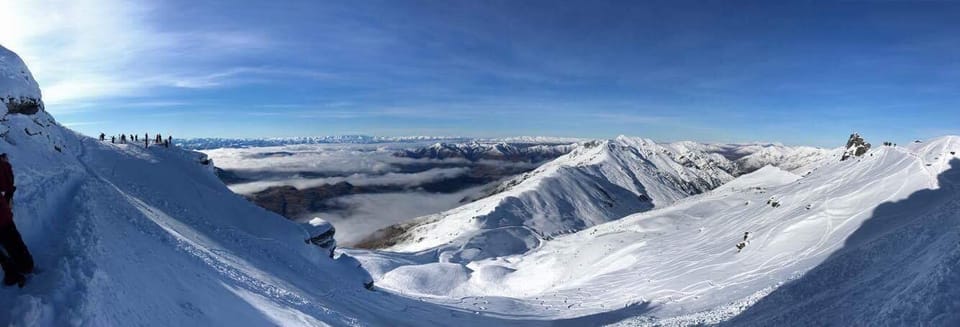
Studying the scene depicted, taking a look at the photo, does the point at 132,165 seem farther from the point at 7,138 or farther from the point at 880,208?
the point at 880,208

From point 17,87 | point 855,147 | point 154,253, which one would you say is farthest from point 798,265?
point 855,147

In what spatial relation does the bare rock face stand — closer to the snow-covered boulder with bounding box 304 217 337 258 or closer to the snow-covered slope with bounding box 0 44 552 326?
the snow-covered slope with bounding box 0 44 552 326

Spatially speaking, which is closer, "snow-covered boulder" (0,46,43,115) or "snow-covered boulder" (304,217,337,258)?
"snow-covered boulder" (0,46,43,115)

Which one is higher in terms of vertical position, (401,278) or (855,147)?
(855,147)

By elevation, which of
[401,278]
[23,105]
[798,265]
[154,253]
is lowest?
[401,278]

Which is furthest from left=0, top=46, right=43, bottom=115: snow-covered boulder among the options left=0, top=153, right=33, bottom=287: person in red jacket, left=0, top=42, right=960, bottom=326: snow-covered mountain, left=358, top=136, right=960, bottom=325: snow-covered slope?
left=358, top=136, right=960, bottom=325: snow-covered slope

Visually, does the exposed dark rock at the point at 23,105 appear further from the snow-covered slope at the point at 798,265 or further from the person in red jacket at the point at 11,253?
the snow-covered slope at the point at 798,265

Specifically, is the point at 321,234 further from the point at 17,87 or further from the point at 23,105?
the point at 17,87

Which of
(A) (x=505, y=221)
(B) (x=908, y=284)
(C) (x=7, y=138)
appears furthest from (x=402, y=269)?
(A) (x=505, y=221)
